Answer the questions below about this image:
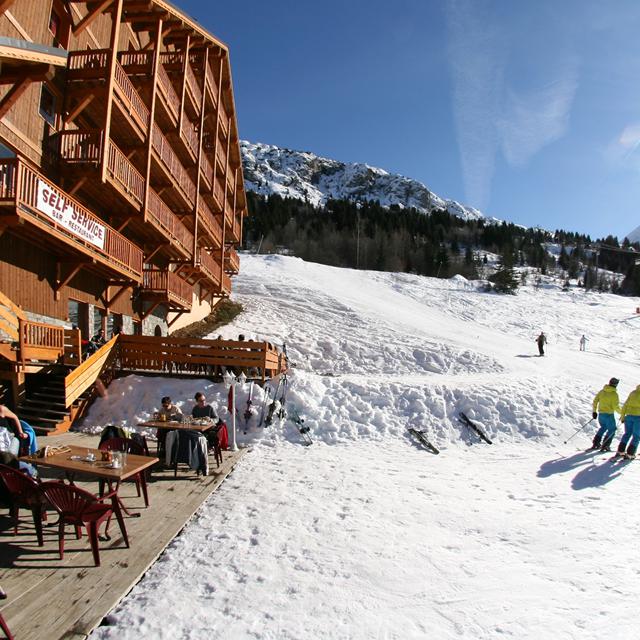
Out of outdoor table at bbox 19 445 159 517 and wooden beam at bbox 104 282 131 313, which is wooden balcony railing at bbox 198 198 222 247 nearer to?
wooden beam at bbox 104 282 131 313

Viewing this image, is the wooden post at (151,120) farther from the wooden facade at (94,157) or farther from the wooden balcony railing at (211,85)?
the wooden balcony railing at (211,85)

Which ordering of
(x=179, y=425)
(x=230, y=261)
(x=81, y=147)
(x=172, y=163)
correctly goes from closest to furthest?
(x=179, y=425), (x=81, y=147), (x=172, y=163), (x=230, y=261)

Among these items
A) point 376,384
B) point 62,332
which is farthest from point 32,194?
point 376,384

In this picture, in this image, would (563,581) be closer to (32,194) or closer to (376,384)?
(376,384)

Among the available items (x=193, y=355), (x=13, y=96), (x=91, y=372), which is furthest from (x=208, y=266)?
(x=13, y=96)

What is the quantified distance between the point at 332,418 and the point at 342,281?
33709 mm

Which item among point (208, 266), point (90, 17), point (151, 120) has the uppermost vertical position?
point (90, 17)

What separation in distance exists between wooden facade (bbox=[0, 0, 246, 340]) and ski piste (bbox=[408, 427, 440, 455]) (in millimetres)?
10967

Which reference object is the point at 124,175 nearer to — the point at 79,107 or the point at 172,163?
the point at 79,107

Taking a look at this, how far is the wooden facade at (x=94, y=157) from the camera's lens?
11.7 metres

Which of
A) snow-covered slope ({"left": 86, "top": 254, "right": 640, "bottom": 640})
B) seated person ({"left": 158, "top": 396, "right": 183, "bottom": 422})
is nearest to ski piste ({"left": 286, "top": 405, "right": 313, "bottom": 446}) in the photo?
snow-covered slope ({"left": 86, "top": 254, "right": 640, "bottom": 640})

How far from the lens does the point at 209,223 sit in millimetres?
28328

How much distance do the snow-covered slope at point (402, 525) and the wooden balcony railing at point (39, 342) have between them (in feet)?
6.48

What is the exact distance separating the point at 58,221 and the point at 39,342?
10.7ft
